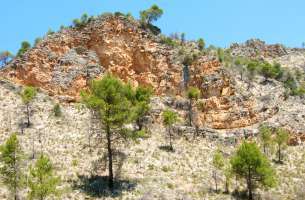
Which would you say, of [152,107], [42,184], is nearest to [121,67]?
[152,107]

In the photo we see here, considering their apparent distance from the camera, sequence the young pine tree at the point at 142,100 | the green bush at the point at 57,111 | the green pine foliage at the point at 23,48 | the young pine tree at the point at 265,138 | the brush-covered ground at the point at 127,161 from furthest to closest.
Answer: the green pine foliage at the point at 23,48 < the green bush at the point at 57,111 < the young pine tree at the point at 142,100 < the young pine tree at the point at 265,138 < the brush-covered ground at the point at 127,161

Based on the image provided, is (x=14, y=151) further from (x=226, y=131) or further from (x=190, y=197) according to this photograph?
(x=226, y=131)

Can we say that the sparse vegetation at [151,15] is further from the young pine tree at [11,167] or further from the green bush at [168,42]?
the young pine tree at [11,167]

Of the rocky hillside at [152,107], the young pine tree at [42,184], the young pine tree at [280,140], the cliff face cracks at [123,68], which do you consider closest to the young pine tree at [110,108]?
the rocky hillside at [152,107]

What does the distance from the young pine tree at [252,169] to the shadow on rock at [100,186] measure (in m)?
11.4

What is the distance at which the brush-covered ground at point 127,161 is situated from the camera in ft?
167

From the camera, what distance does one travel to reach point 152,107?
241 feet

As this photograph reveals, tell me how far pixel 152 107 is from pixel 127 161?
57.3 ft

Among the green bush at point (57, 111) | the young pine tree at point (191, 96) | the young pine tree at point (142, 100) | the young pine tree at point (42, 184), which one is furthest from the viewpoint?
the young pine tree at point (191, 96)

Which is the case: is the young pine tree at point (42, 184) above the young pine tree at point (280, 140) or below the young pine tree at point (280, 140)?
below

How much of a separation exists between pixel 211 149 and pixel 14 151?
94.6 ft

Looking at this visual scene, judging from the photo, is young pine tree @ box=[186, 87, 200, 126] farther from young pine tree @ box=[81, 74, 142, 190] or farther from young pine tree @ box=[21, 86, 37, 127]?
young pine tree @ box=[21, 86, 37, 127]

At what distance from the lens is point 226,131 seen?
7269 centimetres

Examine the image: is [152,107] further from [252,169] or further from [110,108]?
[252,169]
